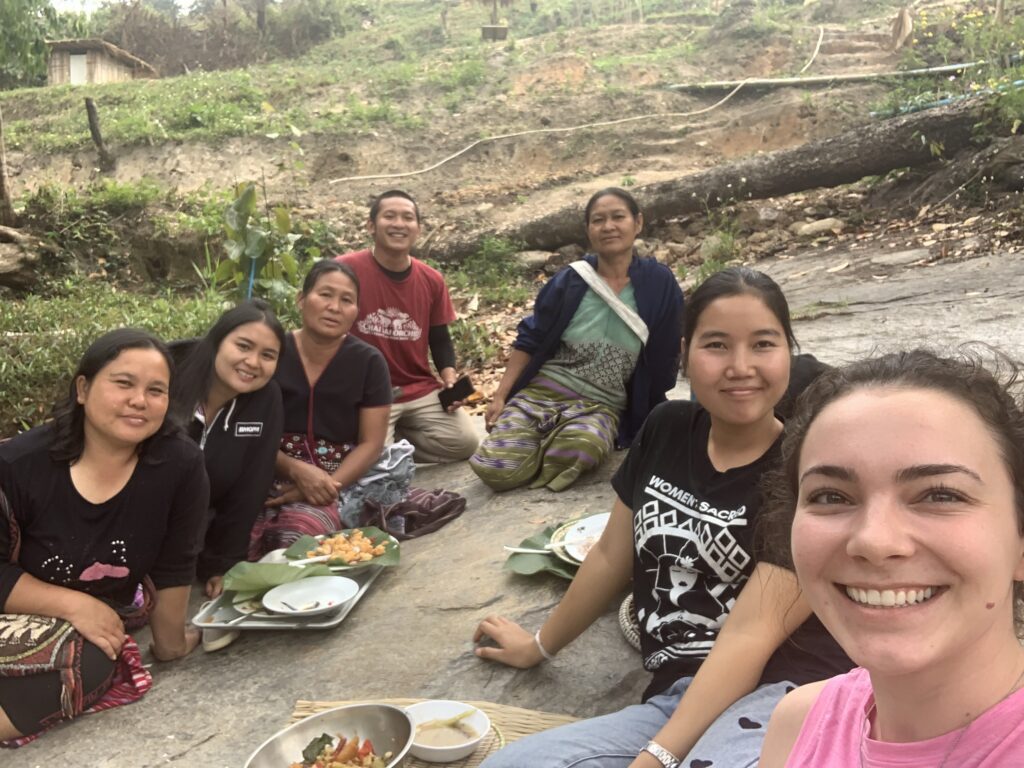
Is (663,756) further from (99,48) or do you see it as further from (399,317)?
Answer: (99,48)

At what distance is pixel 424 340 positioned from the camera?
4570 mm

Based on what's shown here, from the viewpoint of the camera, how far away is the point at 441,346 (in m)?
4.73

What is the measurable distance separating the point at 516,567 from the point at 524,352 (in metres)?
1.41

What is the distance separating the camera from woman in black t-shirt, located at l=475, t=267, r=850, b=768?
1660 mm

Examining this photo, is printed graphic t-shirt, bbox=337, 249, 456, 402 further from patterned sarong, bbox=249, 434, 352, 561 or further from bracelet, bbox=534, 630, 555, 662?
bracelet, bbox=534, 630, 555, 662

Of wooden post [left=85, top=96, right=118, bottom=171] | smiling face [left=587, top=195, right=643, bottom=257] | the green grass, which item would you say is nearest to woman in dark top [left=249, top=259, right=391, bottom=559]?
smiling face [left=587, top=195, right=643, bottom=257]

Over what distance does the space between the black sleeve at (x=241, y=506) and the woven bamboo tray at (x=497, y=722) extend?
0.98 metres

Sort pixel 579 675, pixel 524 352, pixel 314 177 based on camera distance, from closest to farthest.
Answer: pixel 579 675 → pixel 524 352 → pixel 314 177

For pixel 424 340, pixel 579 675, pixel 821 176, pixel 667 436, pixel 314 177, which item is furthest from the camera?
pixel 314 177

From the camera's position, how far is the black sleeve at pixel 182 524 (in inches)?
108

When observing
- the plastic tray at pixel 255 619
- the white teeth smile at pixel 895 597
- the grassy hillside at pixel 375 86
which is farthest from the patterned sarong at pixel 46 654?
the grassy hillside at pixel 375 86

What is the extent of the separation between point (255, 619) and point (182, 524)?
0.42 m

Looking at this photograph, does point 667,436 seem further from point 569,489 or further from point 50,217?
point 50,217

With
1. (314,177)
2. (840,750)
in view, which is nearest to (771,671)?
(840,750)
